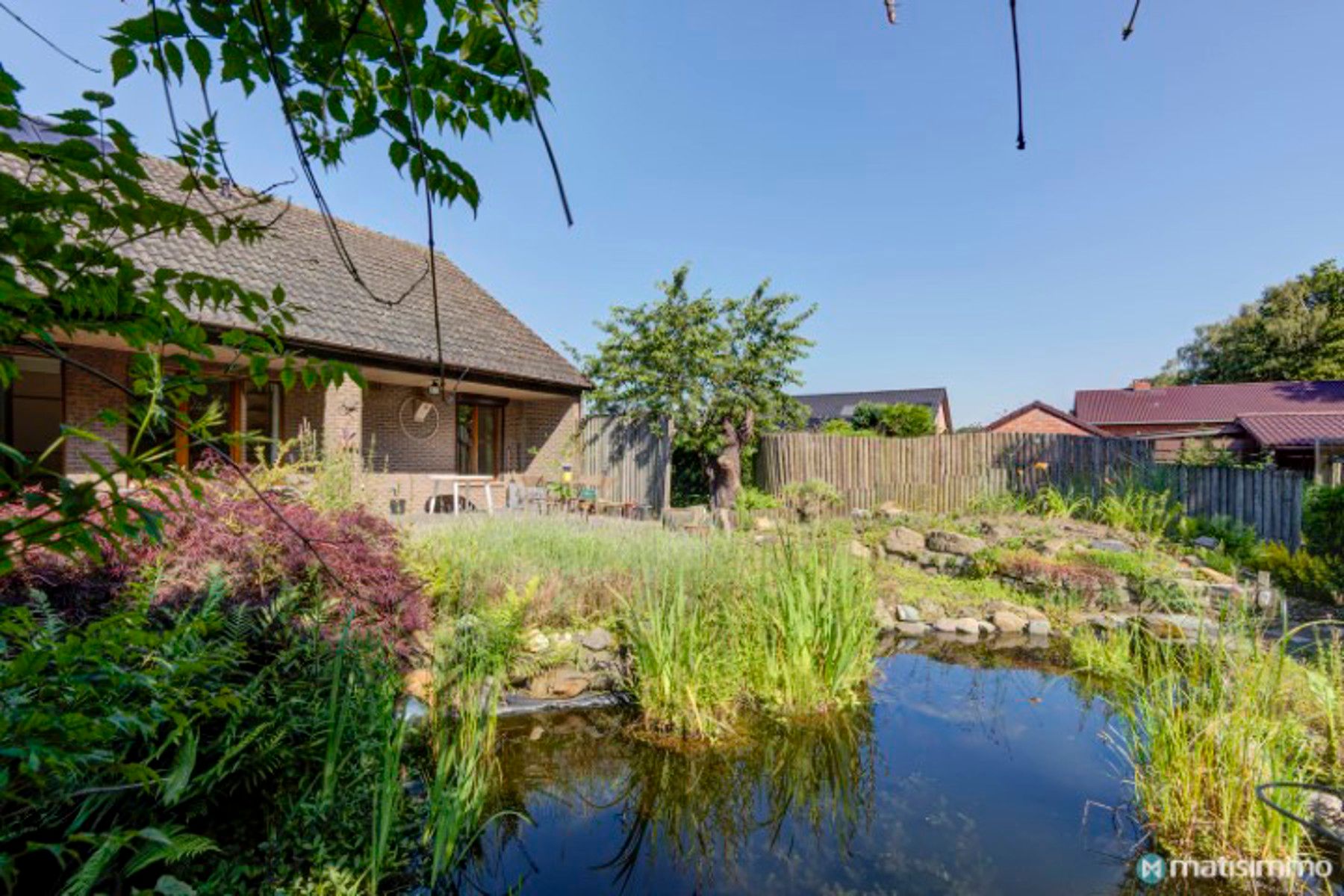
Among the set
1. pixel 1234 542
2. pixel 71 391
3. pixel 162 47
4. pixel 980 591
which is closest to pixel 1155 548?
pixel 1234 542

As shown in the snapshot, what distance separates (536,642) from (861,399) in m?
37.1

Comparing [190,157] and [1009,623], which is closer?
[190,157]

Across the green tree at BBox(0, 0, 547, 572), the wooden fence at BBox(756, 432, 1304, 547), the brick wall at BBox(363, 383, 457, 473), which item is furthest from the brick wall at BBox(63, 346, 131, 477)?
the wooden fence at BBox(756, 432, 1304, 547)

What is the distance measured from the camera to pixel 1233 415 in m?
28.6

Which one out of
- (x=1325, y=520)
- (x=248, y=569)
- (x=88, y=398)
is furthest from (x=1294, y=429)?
(x=88, y=398)

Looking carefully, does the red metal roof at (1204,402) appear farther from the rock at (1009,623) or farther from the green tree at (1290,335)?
the rock at (1009,623)

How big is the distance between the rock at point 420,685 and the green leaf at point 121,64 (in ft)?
10.1

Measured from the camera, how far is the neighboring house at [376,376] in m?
8.04

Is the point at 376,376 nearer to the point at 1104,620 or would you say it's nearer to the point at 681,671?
the point at 681,671

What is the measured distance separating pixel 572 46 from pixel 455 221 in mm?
514

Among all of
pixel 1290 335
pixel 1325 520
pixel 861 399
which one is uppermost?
pixel 1290 335

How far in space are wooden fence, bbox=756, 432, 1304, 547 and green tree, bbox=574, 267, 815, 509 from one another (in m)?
0.90

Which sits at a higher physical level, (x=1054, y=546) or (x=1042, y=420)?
(x=1042, y=420)

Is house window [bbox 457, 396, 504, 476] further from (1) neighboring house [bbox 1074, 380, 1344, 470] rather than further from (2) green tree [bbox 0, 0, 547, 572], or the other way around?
(1) neighboring house [bbox 1074, 380, 1344, 470]
